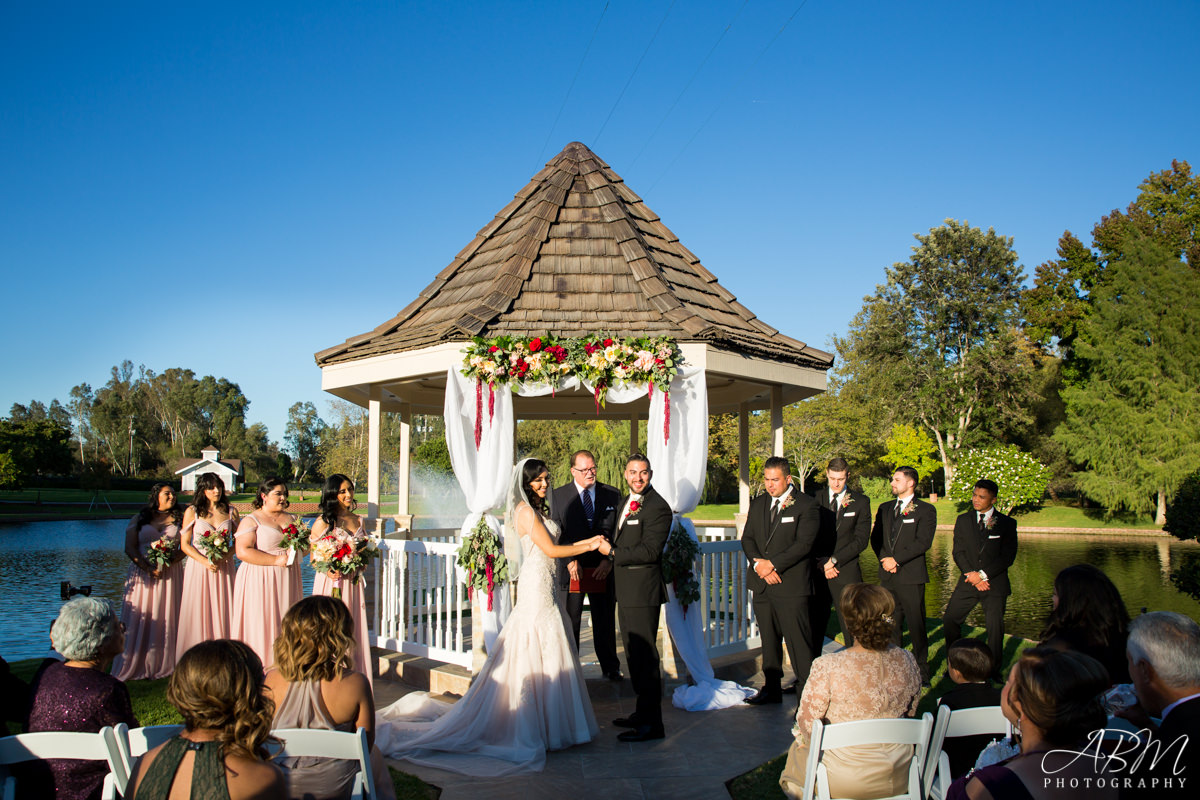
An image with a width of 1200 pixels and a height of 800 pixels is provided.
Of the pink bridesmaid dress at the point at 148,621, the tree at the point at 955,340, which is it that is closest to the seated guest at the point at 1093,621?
the pink bridesmaid dress at the point at 148,621

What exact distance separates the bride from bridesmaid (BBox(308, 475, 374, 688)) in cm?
99

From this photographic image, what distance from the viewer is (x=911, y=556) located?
293 inches

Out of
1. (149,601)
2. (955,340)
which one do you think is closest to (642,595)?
(149,601)

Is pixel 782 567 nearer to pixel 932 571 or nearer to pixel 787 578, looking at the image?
pixel 787 578

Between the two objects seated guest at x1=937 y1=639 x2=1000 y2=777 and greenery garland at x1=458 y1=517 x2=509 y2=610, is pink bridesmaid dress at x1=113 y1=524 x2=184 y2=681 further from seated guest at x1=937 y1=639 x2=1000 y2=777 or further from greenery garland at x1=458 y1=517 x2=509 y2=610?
seated guest at x1=937 y1=639 x2=1000 y2=777

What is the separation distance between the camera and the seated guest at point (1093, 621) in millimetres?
3666

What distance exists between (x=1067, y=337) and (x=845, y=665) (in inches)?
1754

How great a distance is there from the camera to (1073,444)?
35469 millimetres

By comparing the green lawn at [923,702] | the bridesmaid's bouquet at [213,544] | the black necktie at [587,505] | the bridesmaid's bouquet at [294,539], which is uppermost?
the black necktie at [587,505]

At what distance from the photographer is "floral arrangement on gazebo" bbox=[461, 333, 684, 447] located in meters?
7.02

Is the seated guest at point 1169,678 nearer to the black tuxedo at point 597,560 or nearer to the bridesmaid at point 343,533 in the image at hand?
the black tuxedo at point 597,560

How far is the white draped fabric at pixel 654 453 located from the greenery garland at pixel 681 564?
109 millimetres

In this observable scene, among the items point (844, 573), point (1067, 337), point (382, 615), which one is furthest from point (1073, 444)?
point (382, 615)

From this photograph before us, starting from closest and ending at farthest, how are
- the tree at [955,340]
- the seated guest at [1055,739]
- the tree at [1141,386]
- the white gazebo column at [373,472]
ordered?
1. the seated guest at [1055,739]
2. the white gazebo column at [373,472]
3. the tree at [1141,386]
4. the tree at [955,340]
